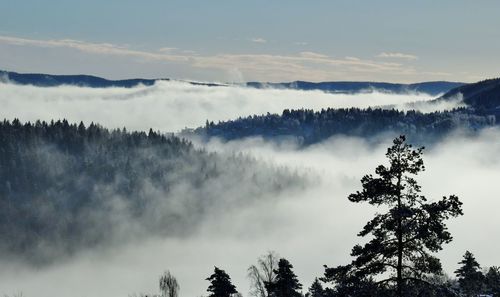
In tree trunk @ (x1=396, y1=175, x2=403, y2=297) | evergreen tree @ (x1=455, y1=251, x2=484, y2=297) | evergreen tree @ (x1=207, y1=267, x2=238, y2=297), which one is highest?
tree trunk @ (x1=396, y1=175, x2=403, y2=297)

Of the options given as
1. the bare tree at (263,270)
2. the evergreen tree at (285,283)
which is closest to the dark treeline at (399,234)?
the evergreen tree at (285,283)

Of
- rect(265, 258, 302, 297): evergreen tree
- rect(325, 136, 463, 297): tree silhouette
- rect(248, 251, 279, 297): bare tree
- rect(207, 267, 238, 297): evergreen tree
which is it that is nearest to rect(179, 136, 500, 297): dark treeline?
rect(325, 136, 463, 297): tree silhouette

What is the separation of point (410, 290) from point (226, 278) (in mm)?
32158

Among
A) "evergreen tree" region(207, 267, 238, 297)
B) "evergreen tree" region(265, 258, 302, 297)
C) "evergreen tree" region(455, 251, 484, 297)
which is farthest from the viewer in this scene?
"evergreen tree" region(455, 251, 484, 297)

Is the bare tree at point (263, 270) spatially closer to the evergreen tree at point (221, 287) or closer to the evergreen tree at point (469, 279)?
the evergreen tree at point (469, 279)

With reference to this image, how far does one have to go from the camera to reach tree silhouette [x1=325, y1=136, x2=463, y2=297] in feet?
79.4

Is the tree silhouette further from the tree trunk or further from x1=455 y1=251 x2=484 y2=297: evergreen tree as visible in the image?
x1=455 y1=251 x2=484 y2=297: evergreen tree

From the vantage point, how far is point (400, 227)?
80.4 ft

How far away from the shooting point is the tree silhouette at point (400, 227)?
24.2 metres

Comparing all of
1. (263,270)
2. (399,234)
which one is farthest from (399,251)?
(263,270)

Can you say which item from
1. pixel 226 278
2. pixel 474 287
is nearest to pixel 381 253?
pixel 226 278

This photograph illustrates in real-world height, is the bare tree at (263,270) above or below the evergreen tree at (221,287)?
below

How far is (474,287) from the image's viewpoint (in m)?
81.5

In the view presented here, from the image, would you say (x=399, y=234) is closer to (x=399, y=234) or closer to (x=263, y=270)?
(x=399, y=234)
